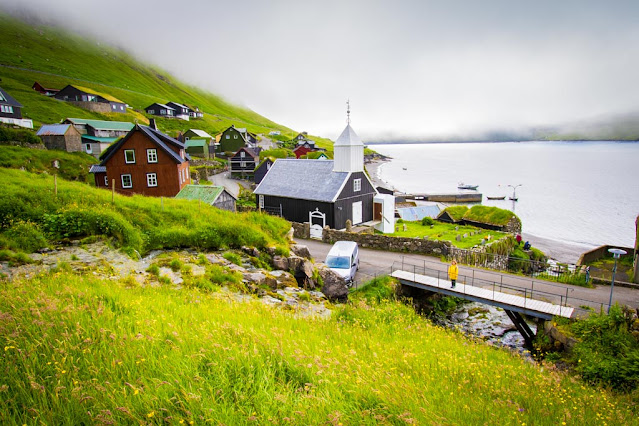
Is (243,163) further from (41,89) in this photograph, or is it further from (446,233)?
(41,89)

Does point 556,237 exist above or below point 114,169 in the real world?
below

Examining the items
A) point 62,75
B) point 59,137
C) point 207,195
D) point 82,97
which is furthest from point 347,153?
point 62,75

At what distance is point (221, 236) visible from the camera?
15953 millimetres

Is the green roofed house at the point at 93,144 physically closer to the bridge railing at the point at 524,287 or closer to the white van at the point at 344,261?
the white van at the point at 344,261

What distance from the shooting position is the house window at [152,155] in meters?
35.9

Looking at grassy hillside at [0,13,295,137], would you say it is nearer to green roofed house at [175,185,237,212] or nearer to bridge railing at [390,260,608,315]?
green roofed house at [175,185,237,212]

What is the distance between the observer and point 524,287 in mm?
20000

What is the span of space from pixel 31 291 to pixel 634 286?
27.6 m

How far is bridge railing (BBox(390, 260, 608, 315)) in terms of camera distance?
17.6 m

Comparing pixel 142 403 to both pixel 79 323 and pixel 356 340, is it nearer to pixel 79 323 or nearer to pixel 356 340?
pixel 79 323

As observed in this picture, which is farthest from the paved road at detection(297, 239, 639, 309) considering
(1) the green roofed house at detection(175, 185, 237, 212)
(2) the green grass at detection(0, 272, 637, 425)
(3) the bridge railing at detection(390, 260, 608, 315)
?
(2) the green grass at detection(0, 272, 637, 425)

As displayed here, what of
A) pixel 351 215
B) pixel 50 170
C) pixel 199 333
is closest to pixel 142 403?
pixel 199 333

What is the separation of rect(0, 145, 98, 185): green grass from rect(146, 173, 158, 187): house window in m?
9.49

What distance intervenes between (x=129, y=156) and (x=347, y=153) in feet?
70.7
